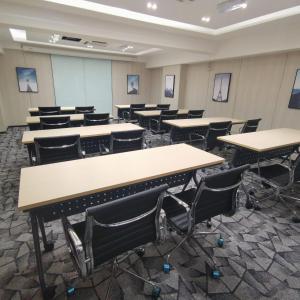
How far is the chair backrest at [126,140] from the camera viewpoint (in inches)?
103

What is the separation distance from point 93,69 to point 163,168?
25.5ft

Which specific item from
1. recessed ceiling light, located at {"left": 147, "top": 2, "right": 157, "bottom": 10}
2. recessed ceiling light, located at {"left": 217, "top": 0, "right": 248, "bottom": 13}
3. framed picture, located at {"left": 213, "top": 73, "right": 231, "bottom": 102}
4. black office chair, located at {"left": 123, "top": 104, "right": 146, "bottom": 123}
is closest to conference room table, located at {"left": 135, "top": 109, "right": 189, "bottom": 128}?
black office chair, located at {"left": 123, "top": 104, "right": 146, "bottom": 123}

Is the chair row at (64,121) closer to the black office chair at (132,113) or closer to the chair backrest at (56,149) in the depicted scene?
the chair backrest at (56,149)

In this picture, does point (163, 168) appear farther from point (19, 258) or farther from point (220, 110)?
point (220, 110)

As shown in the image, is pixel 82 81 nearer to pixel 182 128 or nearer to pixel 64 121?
Answer: pixel 64 121

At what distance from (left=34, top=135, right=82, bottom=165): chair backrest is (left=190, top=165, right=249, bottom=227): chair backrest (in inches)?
63.2

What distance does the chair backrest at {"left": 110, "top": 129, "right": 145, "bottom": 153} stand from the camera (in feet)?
8.55

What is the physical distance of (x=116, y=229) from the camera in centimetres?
113

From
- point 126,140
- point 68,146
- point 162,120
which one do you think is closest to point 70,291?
point 68,146

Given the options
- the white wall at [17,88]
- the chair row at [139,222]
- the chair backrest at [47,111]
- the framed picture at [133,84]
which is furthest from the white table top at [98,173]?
the framed picture at [133,84]

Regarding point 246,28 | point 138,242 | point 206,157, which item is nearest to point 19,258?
point 138,242

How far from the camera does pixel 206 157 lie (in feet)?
6.38

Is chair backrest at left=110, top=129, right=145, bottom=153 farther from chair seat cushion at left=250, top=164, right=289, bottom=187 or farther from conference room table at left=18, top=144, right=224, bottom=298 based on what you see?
chair seat cushion at left=250, top=164, right=289, bottom=187

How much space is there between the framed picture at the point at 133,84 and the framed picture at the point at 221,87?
4.22 meters
